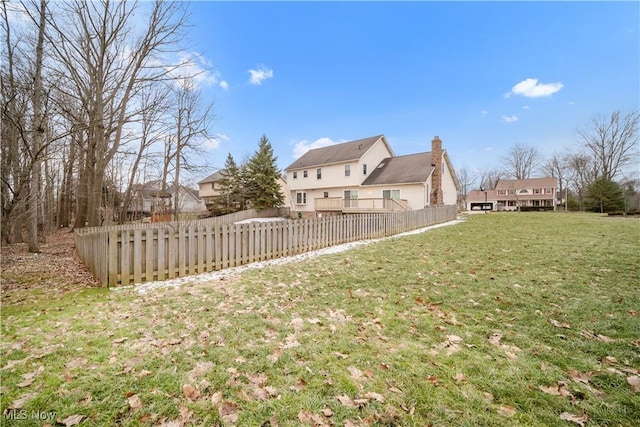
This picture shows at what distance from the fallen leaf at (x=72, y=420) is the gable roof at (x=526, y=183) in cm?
7025

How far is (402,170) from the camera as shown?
2659cm

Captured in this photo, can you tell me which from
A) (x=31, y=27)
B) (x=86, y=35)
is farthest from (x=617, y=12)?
(x=86, y=35)

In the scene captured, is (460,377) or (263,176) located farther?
(263,176)

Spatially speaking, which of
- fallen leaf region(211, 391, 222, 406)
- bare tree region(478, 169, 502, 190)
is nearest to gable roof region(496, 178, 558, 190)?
bare tree region(478, 169, 502, 190)

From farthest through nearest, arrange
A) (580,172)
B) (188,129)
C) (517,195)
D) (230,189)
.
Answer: (517,195)
(580,172)
(230,189)
(188,129)

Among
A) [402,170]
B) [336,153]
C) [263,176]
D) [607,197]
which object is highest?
[336,153]

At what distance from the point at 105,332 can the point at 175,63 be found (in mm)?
14816

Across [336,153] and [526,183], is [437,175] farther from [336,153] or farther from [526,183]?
[526,183]

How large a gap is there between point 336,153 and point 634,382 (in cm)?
2984

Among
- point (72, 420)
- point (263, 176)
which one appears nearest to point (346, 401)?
point (72, 420)

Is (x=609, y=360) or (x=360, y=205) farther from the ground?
(x=360, y=205)

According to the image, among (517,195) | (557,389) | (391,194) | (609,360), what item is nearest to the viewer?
(557,389)

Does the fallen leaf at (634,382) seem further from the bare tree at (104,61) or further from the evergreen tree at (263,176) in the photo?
the evergreen tree at (263,176)

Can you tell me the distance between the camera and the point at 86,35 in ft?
41.3
